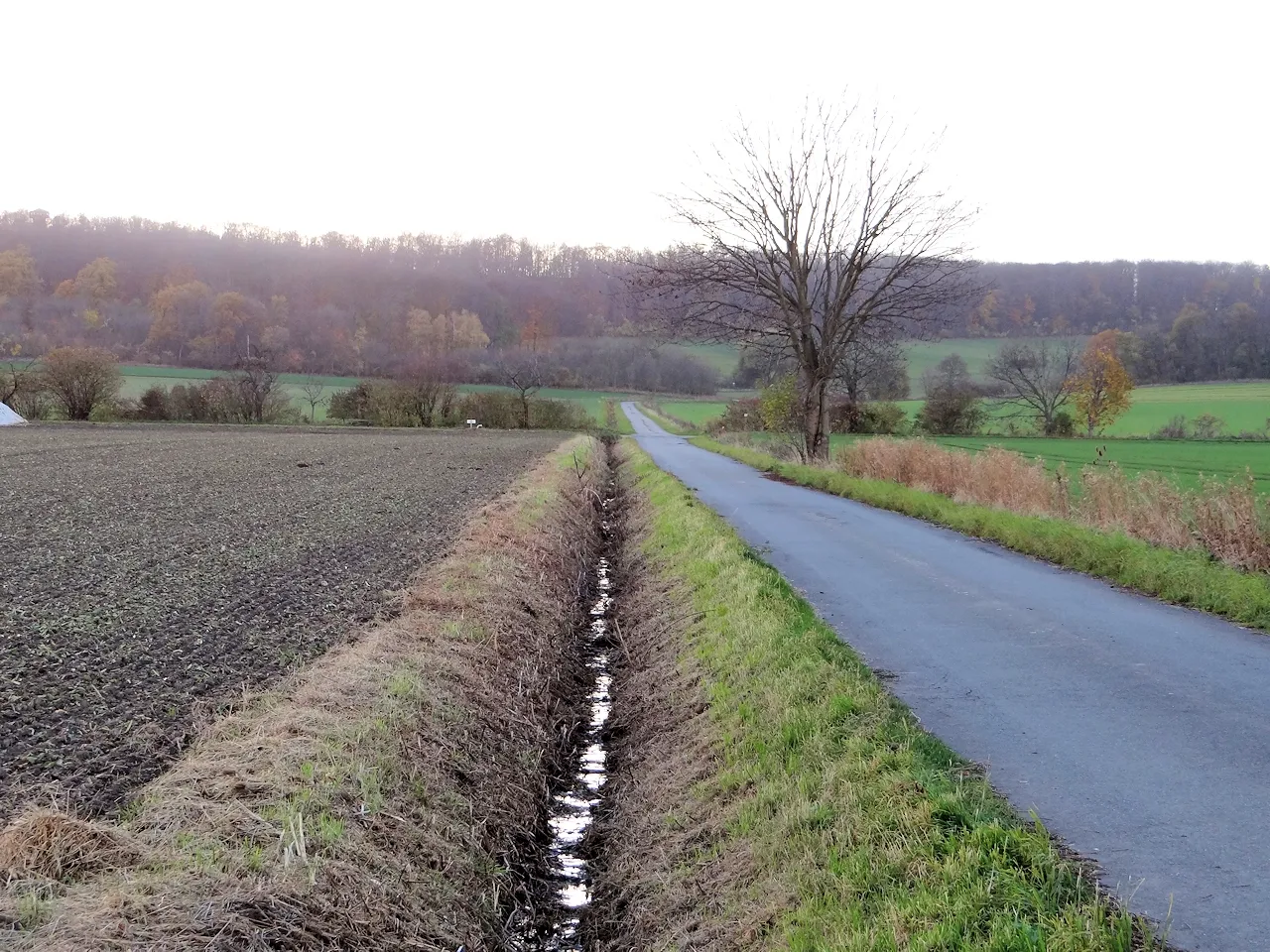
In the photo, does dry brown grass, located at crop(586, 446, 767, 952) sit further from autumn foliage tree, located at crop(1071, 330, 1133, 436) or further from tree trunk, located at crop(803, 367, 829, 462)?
autumn foliage tree, located at crop(1071, 330, 1133, 436)

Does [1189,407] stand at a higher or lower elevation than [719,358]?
lower

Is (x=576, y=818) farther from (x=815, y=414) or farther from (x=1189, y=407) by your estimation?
(x=1189, y=407)

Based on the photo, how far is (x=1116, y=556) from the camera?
410 inches

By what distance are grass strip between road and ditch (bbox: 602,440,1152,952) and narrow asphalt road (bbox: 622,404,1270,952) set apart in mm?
304

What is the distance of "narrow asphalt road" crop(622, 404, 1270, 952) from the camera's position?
12.9 feet

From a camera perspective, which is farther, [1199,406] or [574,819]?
[1199,406]

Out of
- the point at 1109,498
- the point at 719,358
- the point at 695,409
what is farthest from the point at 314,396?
the point at 1109,498

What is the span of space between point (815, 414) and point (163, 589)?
2243cm

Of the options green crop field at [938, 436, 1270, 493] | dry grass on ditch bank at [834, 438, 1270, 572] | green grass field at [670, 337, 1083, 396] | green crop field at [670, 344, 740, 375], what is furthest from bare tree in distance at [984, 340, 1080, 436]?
dry grass on ditch bank at [834, 438, 1270, 572]

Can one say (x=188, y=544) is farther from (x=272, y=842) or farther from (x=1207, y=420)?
(x=1207, y=420)

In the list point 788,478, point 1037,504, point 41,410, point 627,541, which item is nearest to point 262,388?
point 41,410

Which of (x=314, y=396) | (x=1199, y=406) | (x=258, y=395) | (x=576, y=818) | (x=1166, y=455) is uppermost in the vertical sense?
(x=258, y=395)

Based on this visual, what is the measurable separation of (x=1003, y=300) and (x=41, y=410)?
62.1m

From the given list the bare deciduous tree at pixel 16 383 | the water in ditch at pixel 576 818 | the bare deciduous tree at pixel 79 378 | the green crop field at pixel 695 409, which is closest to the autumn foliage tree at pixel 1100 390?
the green crop field at pixel 695 409
